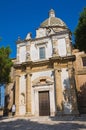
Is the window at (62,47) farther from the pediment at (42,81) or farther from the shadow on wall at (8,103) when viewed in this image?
the shadow on wall at (8,103)

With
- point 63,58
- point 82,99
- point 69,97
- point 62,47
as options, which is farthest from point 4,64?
point 82,99

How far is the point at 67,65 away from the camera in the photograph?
21.5m

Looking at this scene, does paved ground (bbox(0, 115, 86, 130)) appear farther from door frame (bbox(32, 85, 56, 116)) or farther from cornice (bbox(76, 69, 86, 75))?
cornice (bbox(76, 69, 86, 75))

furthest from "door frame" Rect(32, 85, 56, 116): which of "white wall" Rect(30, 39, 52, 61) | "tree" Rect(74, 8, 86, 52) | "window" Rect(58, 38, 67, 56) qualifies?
"tree" Rect(74, 8, 86, 52)

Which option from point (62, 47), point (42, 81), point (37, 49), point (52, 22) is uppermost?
point (52, 22)

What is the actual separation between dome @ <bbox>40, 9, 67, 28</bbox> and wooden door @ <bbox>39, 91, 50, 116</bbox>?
13.4 m

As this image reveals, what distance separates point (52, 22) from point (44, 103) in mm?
15976

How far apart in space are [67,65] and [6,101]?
11044 millimetres

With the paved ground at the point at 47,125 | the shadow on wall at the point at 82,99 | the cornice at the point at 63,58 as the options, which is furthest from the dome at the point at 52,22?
the paved ground at the point at 47,125

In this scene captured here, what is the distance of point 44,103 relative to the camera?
21484 mm

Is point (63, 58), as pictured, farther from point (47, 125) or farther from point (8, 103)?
point (8, 103)

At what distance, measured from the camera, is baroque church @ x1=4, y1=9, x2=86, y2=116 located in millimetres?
20344

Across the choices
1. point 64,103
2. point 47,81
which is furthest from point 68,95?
point 47,81

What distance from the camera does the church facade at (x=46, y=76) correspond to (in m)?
20.4
